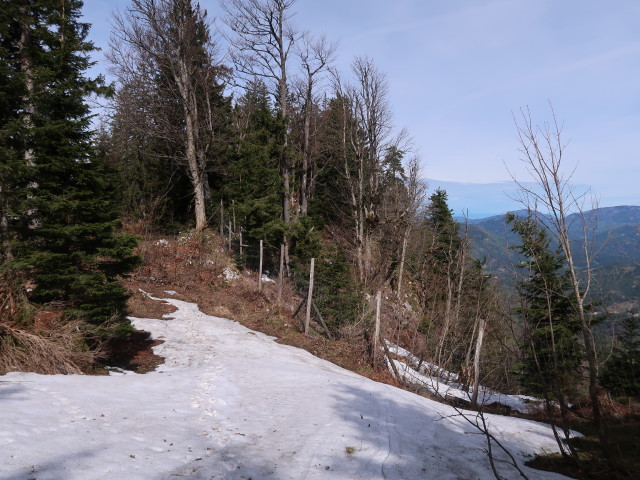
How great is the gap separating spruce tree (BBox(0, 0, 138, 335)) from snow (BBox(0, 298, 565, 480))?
6.02 feet

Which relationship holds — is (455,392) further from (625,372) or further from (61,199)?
(61,199)

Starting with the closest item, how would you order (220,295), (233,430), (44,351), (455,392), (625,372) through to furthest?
(233,430), (44,351), (625,372), (455,392), (220,295)

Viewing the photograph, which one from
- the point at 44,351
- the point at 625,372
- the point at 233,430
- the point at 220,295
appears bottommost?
the point at 625,372

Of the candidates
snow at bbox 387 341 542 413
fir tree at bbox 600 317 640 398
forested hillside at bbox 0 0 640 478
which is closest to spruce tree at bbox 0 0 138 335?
forested hillside at bbox 0 0 640 478

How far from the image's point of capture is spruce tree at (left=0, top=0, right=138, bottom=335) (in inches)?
272

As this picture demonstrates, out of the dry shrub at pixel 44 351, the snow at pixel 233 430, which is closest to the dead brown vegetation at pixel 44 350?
the dry shrub at pixel 44 351

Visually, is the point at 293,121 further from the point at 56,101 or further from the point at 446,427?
the point at 446,427

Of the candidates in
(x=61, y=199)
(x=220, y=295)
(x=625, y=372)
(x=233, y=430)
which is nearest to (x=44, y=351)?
(x=61, y=199)

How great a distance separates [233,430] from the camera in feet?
17.1

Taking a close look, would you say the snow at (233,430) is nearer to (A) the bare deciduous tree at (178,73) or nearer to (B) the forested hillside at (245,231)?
(B) the forested hillside at (245,231)

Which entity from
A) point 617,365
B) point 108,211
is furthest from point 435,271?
point 108,211

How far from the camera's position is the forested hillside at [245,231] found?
6715 mm

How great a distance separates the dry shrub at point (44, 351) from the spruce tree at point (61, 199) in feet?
1.44

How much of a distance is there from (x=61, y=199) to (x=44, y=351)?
9.30 feet
